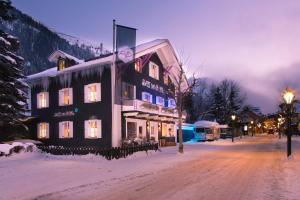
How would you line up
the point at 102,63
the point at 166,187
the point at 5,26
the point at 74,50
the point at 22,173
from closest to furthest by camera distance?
the point at 166,187 → the point at 22,173 → the point at 102,63 → the point at 5,26 → the point at 74,50

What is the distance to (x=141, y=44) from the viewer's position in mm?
33875

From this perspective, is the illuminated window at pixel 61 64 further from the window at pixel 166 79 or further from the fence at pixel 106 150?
the window at pixel 166 79

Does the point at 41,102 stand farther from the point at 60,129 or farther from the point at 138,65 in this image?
the point at 138,65

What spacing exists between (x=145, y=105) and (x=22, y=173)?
1547cm

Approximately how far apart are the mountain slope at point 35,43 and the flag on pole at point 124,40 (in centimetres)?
6580

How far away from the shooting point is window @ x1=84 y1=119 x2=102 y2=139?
98.8 ft

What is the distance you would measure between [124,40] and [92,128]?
8.70m

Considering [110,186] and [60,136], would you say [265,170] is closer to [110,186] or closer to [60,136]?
[110,186]

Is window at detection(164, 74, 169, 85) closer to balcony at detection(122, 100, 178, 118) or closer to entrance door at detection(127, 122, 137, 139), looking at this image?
balcony at detection(122, 100, 178, 118)

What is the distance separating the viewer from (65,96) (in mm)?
33094

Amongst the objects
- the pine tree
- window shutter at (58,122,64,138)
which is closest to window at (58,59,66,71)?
window shutter at (58,122,64,138)

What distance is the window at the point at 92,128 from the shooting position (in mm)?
30109

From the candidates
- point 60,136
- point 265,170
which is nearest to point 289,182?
point 265,170

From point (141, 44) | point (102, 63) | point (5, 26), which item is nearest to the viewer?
point (102, 63)
